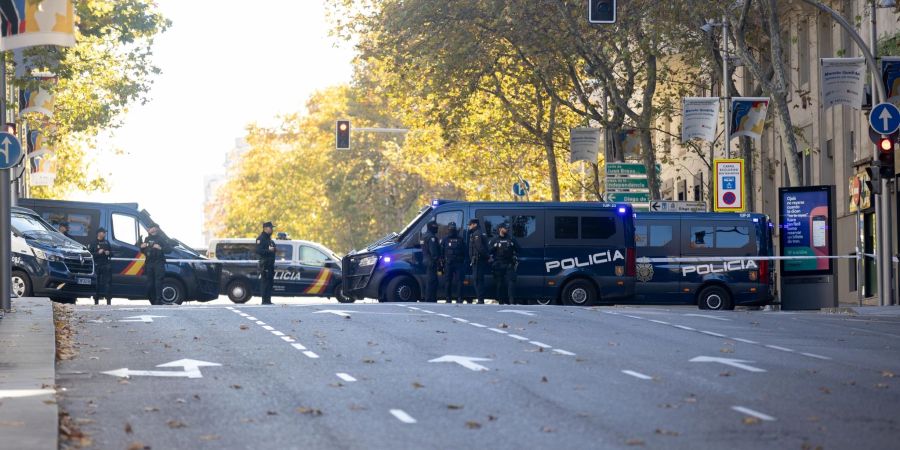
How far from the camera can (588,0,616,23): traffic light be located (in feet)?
87.6

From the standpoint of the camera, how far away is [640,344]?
20.8 m

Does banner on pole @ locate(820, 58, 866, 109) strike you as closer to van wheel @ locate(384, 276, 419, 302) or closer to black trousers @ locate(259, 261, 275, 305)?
van wheel @ locate(384, 276, 419, 302)

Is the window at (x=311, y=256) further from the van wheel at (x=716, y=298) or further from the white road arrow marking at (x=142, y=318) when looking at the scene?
the white road arrow marking at (x=142, y=318)

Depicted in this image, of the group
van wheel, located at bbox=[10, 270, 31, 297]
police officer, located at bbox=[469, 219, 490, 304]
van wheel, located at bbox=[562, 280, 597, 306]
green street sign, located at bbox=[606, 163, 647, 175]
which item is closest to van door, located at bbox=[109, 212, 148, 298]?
van wheel, located at bbox=[10, 270, 31, 297]

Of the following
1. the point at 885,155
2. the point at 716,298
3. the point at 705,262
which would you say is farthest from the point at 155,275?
the point at 885,155

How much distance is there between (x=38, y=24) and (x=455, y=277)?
550 inches

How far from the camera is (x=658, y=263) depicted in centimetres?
3781

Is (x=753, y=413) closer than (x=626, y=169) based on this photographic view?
Yes

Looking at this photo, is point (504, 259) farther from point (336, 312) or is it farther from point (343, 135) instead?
point (343, 135)

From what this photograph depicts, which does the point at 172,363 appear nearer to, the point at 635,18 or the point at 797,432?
the point at 797,432

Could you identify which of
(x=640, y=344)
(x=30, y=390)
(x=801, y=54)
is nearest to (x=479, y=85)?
(x=801, y=54)

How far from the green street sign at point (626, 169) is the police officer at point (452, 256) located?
12337 millimetres

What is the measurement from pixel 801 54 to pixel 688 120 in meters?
9.51

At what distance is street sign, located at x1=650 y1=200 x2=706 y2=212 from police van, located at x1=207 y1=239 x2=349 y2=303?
26.8ft
